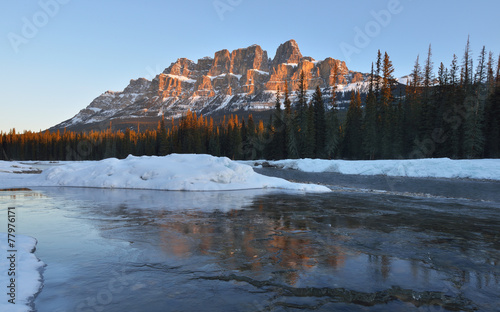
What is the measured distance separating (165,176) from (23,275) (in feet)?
50.8

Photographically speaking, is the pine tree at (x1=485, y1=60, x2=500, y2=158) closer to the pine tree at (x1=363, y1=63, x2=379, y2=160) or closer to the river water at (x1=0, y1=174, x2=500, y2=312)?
the pine tree at (x1=363, y1=63, x2=379, y2=160)

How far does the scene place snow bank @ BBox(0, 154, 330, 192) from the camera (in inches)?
786

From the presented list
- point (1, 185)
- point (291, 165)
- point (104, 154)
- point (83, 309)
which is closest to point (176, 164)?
point (1, 185)

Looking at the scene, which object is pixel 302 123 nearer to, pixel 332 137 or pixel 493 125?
pixel 332 137

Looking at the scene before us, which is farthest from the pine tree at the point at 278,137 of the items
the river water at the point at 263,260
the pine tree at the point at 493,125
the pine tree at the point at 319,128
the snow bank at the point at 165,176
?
the river water at the point at 263,260

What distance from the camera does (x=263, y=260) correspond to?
5.98 m

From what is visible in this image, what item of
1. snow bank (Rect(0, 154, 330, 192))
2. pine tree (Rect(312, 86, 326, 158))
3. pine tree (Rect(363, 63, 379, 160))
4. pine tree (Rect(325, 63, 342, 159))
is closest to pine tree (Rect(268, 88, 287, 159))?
pine tree (Rect(312, 86, 326, 158))

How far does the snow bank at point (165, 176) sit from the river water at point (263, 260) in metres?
8.44

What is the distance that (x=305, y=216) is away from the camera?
35.9 feet

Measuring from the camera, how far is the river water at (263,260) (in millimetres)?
4227

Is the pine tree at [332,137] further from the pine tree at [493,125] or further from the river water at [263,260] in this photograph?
the river water at [263,260]

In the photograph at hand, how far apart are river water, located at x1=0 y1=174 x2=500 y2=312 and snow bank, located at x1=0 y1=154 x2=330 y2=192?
27.7 feet

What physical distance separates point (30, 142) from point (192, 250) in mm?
140592

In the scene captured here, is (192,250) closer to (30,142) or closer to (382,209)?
(382,209)
